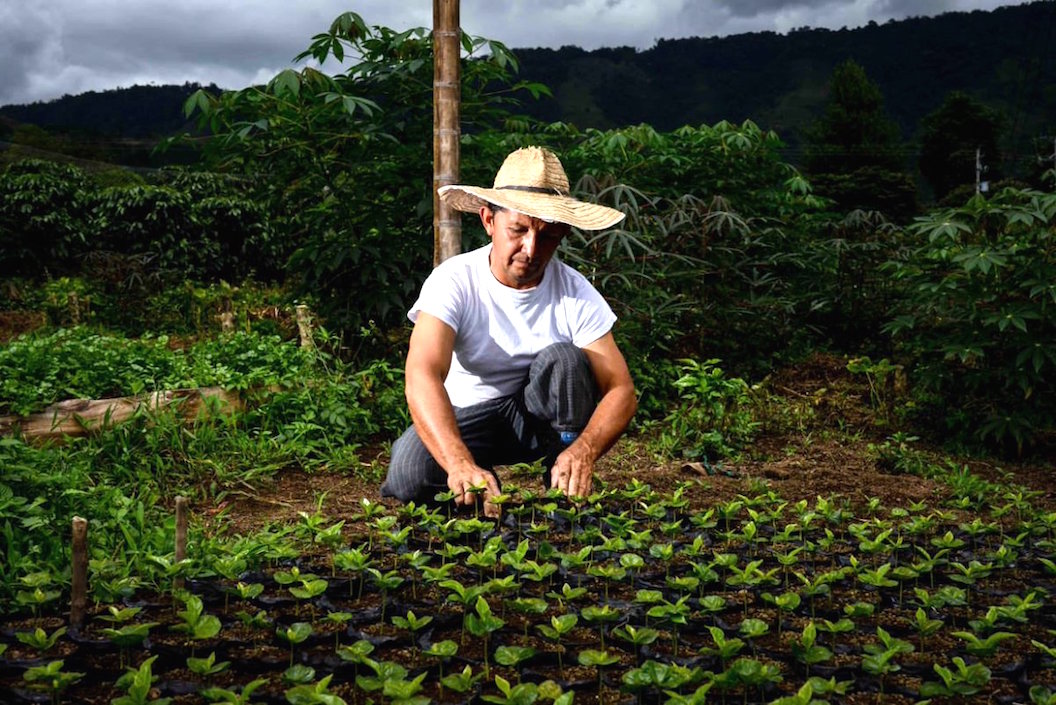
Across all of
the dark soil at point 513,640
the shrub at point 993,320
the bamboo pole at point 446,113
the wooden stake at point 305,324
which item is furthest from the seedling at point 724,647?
the wooden stake at point 305,324

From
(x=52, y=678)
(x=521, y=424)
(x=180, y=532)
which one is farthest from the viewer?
(x=521, y=424)

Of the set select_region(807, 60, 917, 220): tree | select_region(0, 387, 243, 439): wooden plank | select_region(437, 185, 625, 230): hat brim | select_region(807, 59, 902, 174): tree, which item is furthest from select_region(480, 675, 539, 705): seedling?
select_region(807, 59, 902, 174): tree

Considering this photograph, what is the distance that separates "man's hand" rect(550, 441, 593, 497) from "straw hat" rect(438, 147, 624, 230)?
0.68 metres

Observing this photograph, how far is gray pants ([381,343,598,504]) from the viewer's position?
2.91m

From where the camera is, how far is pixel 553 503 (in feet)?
9.66

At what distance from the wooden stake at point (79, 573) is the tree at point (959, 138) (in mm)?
36144

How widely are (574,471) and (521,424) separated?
0.46 metres

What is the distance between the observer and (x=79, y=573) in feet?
7.10

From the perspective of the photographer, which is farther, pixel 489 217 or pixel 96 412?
pixel 96 412

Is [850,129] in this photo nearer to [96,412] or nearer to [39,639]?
[96,412]

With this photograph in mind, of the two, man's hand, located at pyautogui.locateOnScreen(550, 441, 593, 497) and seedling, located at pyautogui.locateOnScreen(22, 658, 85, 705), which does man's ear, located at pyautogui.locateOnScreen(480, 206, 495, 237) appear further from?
seedling, located at pyautogui.locateOnScreen(22, 658, 85, 705)

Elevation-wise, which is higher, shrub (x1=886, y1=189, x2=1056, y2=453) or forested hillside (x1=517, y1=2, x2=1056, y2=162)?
forested hillside (x1=517, y1=2, x2=1056, y2=162)

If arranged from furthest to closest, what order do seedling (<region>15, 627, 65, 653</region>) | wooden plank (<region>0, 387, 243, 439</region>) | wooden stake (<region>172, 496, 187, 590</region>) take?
1. wooden plank (<region>0, 387, 243, 439</region>)
2. wooden stake (<region>172, 496, 187, 590</region>)
3. seedling (<region>15, 627, 65, 653</region>)

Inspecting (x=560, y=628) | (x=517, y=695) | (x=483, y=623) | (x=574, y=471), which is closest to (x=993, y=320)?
(x=574, y=471)
